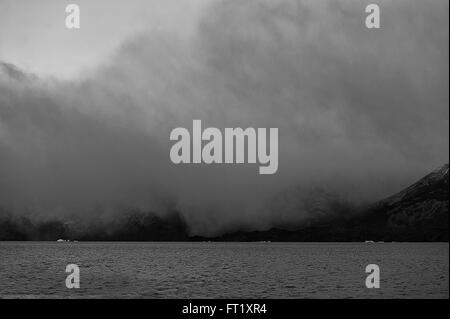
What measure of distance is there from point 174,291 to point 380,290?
118 ft

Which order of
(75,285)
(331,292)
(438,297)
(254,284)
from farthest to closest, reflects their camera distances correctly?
(254,284) < (75,285) < (331,292) < (438,297)

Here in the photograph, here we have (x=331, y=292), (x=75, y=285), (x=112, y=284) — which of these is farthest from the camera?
(x=112, y=284)

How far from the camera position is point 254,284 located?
105m

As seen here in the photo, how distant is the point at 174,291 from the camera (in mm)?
87125

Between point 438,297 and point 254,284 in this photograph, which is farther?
point 254,284
